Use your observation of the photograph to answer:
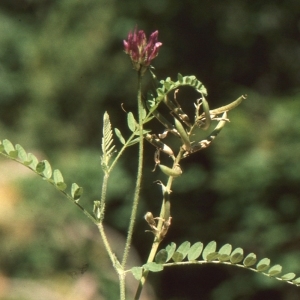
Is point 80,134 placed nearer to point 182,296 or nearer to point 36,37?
point 36,37

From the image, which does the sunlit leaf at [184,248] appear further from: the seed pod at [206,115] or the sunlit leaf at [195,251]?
the seed pod at [206,115]

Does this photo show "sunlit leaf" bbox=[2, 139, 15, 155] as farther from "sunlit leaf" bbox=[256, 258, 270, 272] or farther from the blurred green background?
the blurred green background

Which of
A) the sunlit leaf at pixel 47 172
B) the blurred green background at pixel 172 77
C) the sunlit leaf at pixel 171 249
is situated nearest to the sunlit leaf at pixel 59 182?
the sunlit leaf at pixel 47 172

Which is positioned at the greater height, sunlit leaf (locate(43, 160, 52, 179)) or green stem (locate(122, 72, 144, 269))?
sunlit leaf (locate(43, 160, 52, 179))

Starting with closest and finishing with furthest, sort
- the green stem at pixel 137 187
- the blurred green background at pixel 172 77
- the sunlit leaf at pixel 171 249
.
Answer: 1. the green stem at pixel 137 187
2. the sunlit leaf at pixel 171 249
3. the blurred green background at pixel 172 77

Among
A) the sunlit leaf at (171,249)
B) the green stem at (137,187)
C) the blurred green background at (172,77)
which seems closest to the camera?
the green stem at (137,187)

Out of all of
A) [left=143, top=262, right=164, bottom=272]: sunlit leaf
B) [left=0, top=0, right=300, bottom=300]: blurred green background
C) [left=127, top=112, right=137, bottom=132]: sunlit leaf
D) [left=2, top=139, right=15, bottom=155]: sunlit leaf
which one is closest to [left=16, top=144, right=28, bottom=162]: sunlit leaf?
[left=2, top=139, right=15, bottom=155]: sunlit leaf

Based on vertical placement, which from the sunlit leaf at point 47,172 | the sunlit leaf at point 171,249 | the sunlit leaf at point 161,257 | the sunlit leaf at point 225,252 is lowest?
the sunlit leaf at point 161,257

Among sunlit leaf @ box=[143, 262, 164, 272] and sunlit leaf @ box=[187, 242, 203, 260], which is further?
sunlit leaf @ box=[187, 242, 203, 260]

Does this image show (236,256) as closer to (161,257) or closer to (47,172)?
(161,257)
